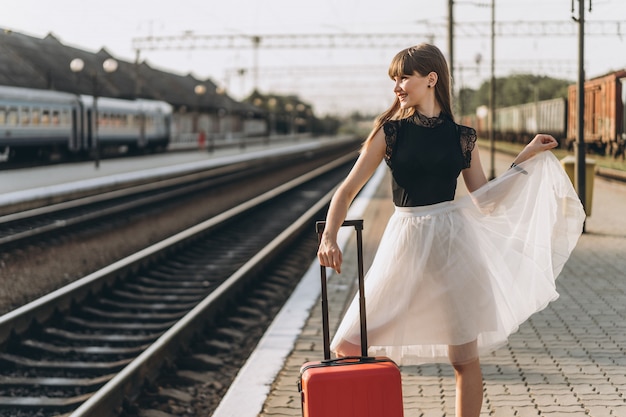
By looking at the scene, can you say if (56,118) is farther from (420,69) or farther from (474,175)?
(420,69)

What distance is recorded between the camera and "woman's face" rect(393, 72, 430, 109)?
3.71m

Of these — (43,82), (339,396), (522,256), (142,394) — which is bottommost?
(142,394)

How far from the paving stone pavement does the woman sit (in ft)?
4.16

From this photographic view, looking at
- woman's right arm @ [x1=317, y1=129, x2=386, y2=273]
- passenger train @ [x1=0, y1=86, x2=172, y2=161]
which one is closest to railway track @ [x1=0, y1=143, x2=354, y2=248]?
passenger train @ [x1=0, y1=86, x2=172, y2=161]

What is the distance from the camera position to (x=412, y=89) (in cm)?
371

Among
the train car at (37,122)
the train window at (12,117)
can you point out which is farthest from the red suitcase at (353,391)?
the train window at (12,117)

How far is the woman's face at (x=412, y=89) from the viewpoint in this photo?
3.71 meters

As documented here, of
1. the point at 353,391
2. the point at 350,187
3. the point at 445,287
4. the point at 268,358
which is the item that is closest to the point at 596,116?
the point at 268,358

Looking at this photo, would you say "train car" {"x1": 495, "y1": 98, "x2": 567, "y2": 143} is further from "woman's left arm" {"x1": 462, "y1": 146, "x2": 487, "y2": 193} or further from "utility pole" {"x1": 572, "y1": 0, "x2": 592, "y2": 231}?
"woman's left arm" {"x1": 462, "y1": 146, "x2": 487, "y2": 193}

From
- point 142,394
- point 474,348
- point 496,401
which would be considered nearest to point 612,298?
point 496,401

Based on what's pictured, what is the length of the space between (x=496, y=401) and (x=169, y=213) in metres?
15.0

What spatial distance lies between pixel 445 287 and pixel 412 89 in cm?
79

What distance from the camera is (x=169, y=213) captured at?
19594 mm

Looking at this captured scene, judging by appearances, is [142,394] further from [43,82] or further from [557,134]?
[43,82]
